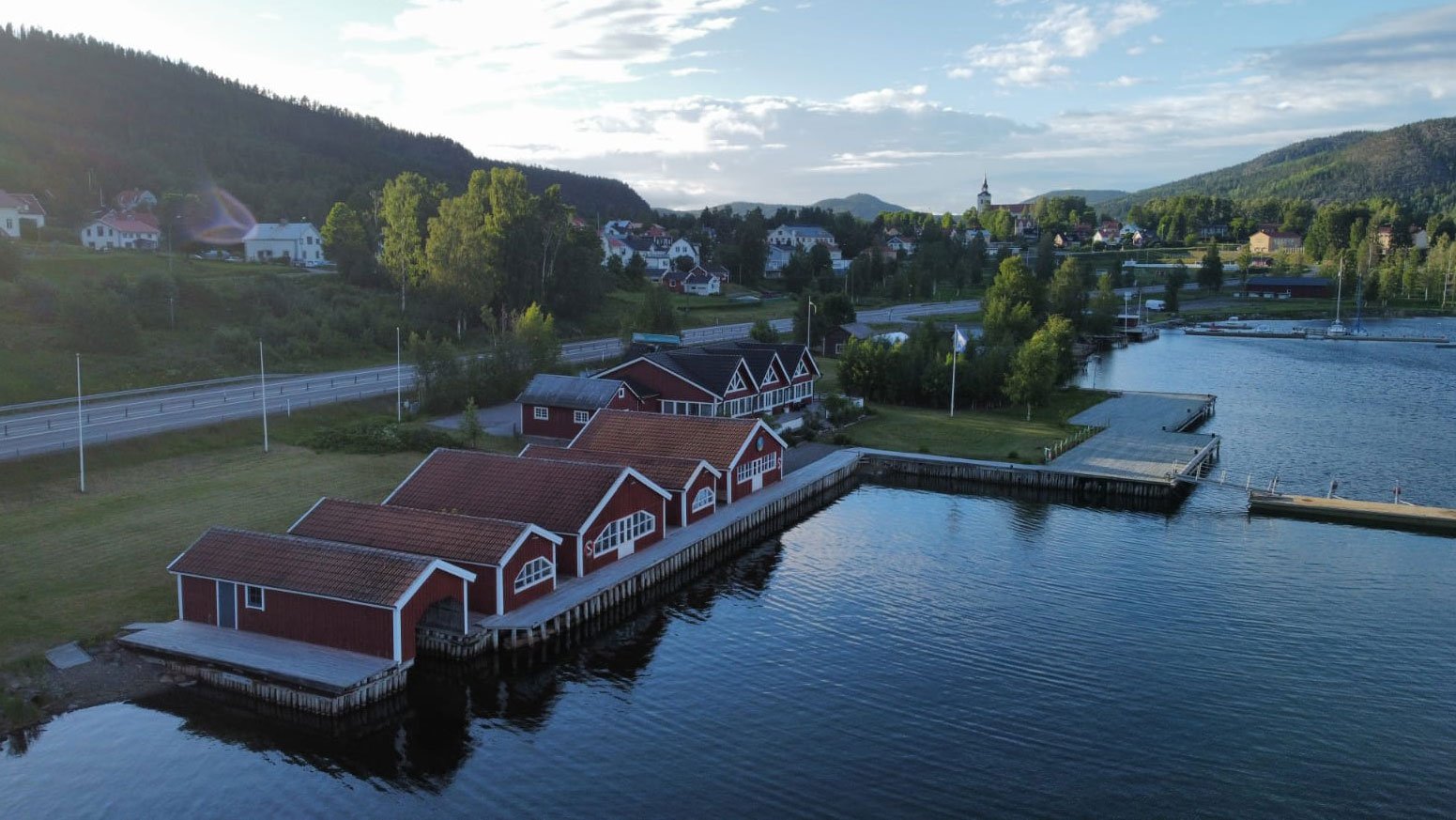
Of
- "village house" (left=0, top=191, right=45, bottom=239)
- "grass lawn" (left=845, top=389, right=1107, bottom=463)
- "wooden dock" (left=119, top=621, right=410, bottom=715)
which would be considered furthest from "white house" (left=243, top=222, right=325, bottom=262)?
"wooden dock" (left=119, top=621, right=410, bottom=715)

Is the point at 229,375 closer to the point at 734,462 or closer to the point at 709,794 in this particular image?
the point at 734,462

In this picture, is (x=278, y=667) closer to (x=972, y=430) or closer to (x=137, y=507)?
(x=137, y=507)

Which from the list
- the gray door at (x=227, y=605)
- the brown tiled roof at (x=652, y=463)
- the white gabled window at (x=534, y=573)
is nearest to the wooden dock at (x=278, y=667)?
the gray door at (x=227, y=605)

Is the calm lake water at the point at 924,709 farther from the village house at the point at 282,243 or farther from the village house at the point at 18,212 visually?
the village house at the point at 282,243

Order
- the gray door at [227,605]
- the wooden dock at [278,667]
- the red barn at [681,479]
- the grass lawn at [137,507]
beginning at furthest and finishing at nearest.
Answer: the red barn at [681,479] < the grass lawn at [137,507] < the gray door at [227,605] < the wooden dock at [278,667]

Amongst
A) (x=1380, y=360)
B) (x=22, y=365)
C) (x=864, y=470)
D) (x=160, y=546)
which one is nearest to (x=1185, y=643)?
(x=864, y=470)

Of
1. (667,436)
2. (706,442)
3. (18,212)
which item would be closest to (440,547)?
(706,442)
